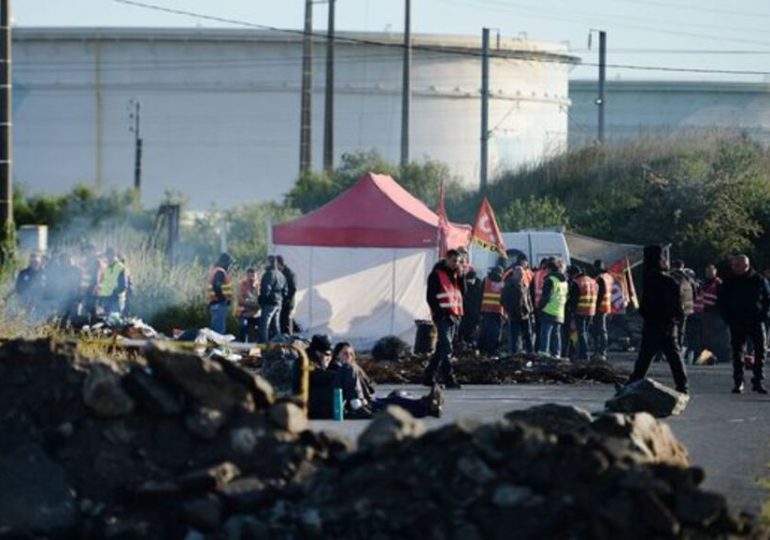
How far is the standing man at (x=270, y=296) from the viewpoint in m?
32.3

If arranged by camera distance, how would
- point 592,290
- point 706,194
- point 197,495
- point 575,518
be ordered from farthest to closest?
1. point 706,194
2. point 592,290
3. point 197,495
4. point 575,518

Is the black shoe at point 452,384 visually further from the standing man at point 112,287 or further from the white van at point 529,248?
the white van at point 529,248

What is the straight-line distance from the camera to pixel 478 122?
7131 cm

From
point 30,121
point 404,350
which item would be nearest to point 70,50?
point 30,121

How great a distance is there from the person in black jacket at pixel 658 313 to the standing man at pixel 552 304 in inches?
362

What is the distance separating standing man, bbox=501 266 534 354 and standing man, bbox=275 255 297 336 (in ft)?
12.1

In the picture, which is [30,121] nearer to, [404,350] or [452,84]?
[452,84]

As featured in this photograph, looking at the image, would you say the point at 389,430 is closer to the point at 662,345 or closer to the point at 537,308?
the point at 662,345

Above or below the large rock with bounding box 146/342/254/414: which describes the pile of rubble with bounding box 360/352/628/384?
below

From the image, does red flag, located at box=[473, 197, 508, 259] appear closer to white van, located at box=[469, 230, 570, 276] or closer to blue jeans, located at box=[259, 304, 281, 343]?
white van, located at box=[469, 230, 570, 276]

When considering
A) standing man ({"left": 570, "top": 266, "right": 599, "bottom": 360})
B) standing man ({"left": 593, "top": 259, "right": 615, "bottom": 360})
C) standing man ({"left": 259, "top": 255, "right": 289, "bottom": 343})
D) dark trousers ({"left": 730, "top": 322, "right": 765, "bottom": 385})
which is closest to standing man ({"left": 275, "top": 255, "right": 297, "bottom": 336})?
standing man ({"left": 259, "top": 255, "right": 289, "bottom": 343})

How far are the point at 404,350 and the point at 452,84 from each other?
1632 inches

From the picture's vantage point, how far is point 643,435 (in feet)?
40.9

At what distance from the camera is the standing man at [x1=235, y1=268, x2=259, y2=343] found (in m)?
33.2
